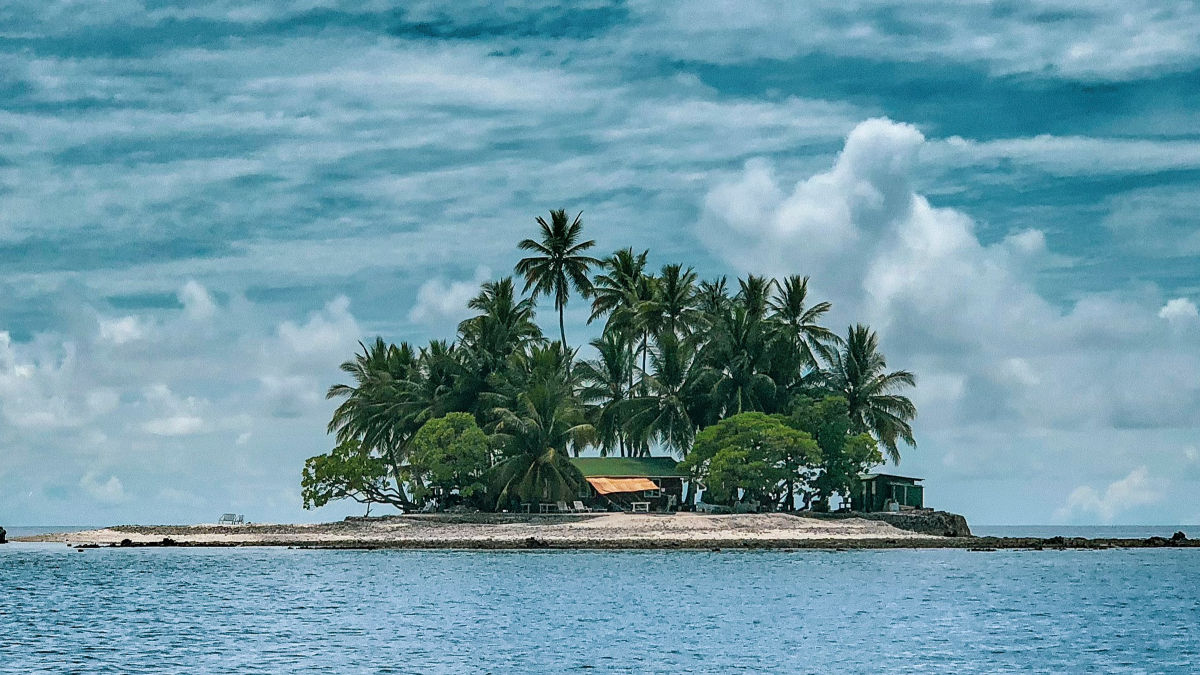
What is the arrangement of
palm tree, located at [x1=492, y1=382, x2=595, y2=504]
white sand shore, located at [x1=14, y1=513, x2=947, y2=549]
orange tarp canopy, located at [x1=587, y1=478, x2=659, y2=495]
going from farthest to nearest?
orange tarp canopy, located at [x1=587, y1=478, x2=659, y2=495] < palm tree, located at [x1=492, y1=382, x2=595, y2=504] < white sand shore, located at [x1=14, y1=513, x2=947, y2=549]

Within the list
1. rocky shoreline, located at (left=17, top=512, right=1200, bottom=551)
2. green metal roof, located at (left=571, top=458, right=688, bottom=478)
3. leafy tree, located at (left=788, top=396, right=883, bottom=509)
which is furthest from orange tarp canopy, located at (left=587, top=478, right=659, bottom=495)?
leafy tree, located at (left=788, top=396, right=883, bottom=509)

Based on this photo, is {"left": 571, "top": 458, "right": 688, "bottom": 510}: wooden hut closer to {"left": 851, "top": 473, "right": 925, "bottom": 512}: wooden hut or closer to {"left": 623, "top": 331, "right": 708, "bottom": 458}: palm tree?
{"left": 623, "top": 331, "right": 708, "bottom": 458}: palm tree

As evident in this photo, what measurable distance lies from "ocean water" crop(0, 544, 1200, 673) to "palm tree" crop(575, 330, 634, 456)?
49.8 ft

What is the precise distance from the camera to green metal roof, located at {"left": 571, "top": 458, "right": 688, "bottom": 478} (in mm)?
71562

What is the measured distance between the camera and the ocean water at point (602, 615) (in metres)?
26.7

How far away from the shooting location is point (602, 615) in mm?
34875

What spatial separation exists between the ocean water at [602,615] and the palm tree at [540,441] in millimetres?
8344

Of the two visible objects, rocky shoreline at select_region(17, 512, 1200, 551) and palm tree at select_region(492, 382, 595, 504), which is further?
palm tree at select_region(492, 382, 595, 504)

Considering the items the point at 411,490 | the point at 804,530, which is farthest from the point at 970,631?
the point at 411,490

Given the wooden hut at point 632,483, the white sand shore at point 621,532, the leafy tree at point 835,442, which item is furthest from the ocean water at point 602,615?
the wooden hut at point 632,483

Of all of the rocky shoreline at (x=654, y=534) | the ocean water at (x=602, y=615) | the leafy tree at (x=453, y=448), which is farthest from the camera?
the leafy tree at (x=453, y=448)

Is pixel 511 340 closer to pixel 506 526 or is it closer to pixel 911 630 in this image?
pixel 506 526

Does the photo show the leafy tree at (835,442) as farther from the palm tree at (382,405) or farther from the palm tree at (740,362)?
the palm tree at (382,405)

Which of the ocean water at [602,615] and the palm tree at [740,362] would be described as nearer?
the ocean water at [602,615]
